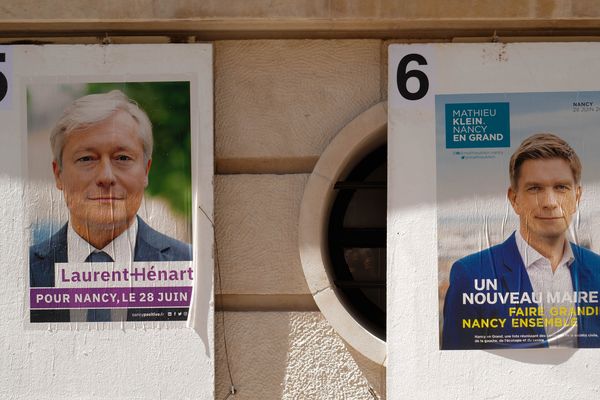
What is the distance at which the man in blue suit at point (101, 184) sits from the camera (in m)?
6.04

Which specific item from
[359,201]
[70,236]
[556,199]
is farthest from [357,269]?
[70,236]

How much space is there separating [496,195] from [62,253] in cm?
290

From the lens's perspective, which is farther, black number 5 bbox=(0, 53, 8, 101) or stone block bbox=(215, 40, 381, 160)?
stone block bbox=(215, 40, 381, 160)

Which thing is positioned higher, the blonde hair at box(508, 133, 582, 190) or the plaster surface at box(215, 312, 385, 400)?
the blonde hair at box(508, 133, 582, 190)

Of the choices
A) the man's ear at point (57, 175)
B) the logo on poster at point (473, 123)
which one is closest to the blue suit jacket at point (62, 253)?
the man's ear at point (57, 175)

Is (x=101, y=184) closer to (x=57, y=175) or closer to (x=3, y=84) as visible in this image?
(x=57, y=175)

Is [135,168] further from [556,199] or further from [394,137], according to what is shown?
[556,199]

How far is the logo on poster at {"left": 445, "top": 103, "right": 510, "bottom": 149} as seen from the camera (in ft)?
19.3

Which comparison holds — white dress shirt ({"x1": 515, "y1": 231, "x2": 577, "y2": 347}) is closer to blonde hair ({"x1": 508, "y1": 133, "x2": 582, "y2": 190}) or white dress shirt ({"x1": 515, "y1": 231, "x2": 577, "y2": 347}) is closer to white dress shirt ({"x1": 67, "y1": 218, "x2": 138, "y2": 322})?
blonde hair ({"x1": 508, "y1": 133, "x2": 582, "y2": 190})

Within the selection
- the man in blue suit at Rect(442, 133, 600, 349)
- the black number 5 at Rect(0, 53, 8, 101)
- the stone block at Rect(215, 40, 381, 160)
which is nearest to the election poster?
the black number 5 at Rect(0, 53, 8, 101)

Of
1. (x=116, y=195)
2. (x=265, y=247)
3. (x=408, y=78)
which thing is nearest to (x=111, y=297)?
(x=116, y=195)

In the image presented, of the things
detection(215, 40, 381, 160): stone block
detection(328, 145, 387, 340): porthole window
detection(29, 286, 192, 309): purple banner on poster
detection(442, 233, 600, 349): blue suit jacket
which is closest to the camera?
detection(442, 233, 600, 349): blue suit jacket

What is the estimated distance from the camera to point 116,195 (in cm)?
607

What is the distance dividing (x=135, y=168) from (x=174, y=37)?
0.92 meters
